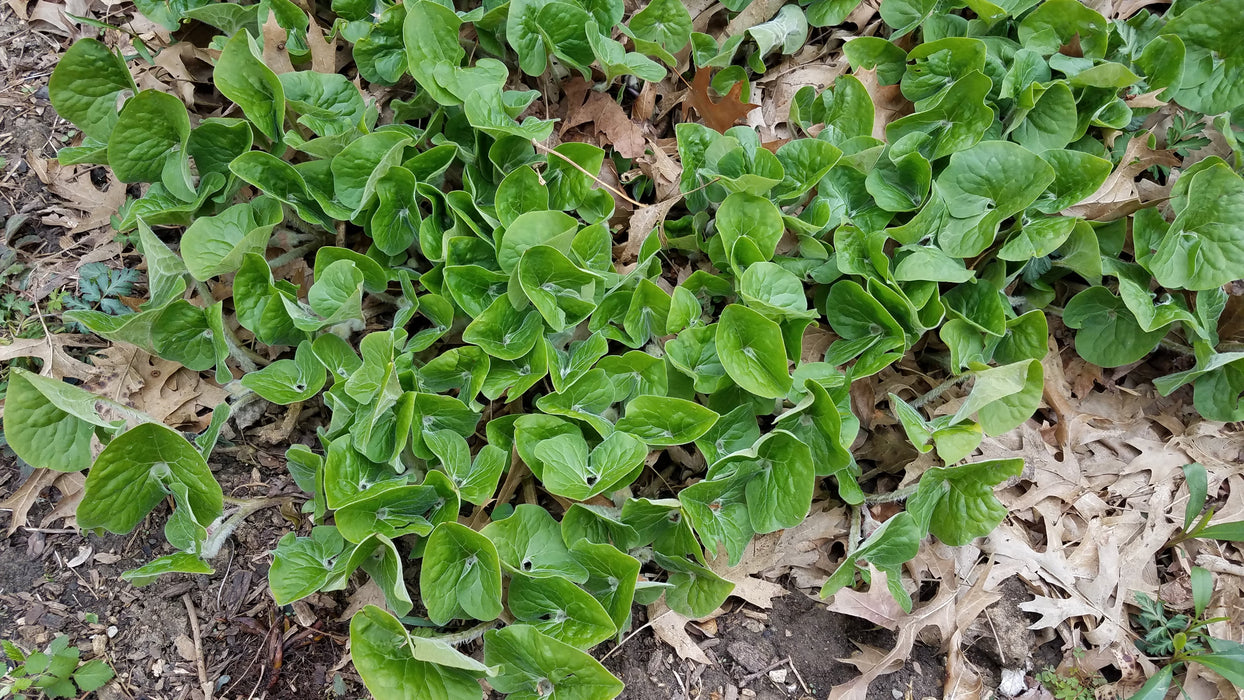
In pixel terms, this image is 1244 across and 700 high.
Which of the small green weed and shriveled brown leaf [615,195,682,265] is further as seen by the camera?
shriveled brown leaf [615,195,682,265]

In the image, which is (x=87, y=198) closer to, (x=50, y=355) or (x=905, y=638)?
(x=50, y=355)

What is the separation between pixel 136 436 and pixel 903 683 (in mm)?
2304

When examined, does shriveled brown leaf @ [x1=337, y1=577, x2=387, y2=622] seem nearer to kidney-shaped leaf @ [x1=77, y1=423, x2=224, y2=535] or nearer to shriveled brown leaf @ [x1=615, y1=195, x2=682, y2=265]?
kidney-shaped leaf @ [x1=77, y1=423, x2=224, y2=535]

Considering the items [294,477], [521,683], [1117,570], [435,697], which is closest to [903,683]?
[1117,570]

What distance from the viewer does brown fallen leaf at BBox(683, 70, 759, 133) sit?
2.48 metres

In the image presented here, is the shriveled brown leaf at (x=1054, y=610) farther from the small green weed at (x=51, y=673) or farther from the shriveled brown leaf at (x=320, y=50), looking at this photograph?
the shriveled brown leaf at (x=320, y=50)

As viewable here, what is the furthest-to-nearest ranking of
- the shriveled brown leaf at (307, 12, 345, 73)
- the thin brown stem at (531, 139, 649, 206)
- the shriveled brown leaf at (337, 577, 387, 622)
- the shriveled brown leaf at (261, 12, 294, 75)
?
1. the shriveled brown leaf at (307, 12, 345, 73)
2. the shriveled brown leaf at (261, 12, 294, 75)
3. the thin brown stem at (531, 139, 649, 206)
4. the shriveled brown leaf at (337, 577, 387, 622)

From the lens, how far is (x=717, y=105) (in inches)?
98.7

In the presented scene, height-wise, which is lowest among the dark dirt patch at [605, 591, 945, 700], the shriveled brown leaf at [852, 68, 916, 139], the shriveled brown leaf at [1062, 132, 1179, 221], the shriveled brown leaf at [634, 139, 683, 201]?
the dark dirt patch at [605, 591, 945, 700]

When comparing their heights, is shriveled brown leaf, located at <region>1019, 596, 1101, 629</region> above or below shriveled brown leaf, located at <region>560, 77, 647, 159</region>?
below

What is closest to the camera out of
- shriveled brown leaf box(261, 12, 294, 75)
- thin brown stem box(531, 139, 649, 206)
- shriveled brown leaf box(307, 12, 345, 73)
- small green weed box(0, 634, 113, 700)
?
small green weed box(0, 634, 113, 700)

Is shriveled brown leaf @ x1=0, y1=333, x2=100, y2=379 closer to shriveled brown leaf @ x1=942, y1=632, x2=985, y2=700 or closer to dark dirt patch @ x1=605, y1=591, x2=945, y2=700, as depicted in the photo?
dark dirt patch @ x1=605, y1=591, x2=945, y2=700

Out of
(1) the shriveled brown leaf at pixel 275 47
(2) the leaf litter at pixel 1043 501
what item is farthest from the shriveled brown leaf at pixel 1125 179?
(1) the shriveled brown leaf at pixel 275 47

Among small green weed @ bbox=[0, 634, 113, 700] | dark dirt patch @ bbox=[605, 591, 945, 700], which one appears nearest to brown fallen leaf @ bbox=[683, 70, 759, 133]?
dark dirt patch @ bbox=[605, 591, 945, 700]
